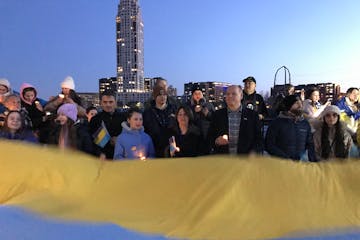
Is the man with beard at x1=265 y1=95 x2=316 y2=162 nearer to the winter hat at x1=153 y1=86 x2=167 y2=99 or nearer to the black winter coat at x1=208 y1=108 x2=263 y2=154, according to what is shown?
the black winter coat at x1=208 y1=108 x2=263 y2=154

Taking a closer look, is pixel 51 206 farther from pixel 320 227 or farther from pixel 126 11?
pixel 126 11

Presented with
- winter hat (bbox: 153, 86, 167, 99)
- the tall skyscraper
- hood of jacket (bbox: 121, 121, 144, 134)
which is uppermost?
the tall skyscraper

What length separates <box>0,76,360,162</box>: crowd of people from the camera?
5.51 metres

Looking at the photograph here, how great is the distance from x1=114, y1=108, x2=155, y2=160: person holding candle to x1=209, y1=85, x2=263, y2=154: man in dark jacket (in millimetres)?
895

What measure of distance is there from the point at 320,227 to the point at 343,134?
3.01 meters

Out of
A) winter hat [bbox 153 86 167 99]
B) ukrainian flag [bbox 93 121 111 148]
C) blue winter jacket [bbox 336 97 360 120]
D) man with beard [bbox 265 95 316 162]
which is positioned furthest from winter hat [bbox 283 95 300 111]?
blue winter jacket [bbox 336 97 360 120]

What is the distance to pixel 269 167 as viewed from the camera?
3844 millimetres

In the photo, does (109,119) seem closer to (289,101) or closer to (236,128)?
(236,128)

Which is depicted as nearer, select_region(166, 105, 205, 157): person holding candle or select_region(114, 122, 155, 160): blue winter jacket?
select_region(114, 122, 155, 160): blue winter jacket

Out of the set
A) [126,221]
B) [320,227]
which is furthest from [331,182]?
[126,221]

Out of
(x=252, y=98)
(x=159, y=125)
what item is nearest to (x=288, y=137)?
(x=159, y=125)

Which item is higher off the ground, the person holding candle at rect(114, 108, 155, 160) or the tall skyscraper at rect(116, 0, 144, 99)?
the tall skyscraper at rect(116, 0, 144, 99)

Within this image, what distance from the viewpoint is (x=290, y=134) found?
5.50 meters

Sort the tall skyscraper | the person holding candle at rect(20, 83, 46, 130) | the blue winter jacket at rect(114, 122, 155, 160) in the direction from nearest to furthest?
the blue winter jacket at rect(114, 122, 155, 160) < the person holding candle at rect(20, 83, 46, 130) < the tall skyscraper
